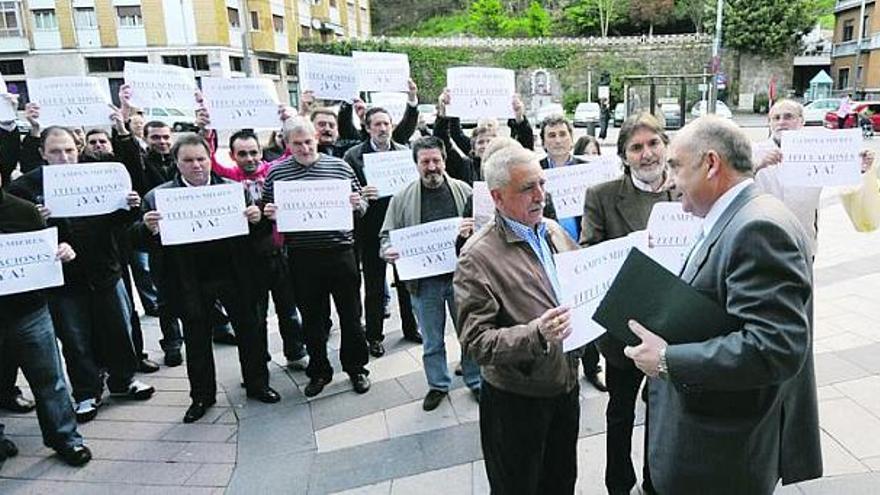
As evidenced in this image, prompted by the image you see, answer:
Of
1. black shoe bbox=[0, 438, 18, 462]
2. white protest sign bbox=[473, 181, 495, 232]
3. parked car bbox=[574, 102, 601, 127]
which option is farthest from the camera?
parked car bbox=[574, 102, 601, 127]

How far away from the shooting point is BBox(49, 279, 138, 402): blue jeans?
13.5ft

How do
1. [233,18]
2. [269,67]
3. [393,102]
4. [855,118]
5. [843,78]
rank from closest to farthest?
1. [393,102]
2. [855,118]
3. [233,18]
4. [269,67]
5. [843,78]

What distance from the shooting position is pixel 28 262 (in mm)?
3357

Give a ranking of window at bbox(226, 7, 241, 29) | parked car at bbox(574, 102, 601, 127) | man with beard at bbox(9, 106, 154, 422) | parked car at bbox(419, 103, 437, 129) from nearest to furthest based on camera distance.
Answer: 1. man with beard at bbox(9, 106, 154, 422)
2. parked car at bbox(419, 103, 437, 129)
3. parked car at bbox(574, 102, 601, 127)
4. window at bbox(226, 7, 241, 29)

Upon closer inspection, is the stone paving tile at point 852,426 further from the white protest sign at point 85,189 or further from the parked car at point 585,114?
the parked car at point 585,114

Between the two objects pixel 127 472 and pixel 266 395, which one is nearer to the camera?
pixel 127 472

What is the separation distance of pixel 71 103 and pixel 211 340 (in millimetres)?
2081

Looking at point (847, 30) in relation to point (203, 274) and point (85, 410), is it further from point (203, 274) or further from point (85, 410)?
point (85, 410)

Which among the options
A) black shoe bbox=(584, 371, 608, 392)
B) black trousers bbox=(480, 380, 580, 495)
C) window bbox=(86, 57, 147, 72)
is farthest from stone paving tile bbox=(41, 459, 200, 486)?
window bbox=(86, 57, 147, 72)

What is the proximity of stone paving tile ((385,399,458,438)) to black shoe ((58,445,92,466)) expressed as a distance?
6.13 ft

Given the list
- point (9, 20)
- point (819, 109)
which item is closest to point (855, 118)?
point (819, 109)

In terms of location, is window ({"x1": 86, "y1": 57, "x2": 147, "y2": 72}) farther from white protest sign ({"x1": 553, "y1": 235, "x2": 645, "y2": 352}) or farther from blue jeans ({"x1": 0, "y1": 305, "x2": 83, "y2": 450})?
white protest sign ({"x1": 553, "y1": 235, "x2": 645, "y2": 352})

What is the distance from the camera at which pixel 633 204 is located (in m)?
3.06

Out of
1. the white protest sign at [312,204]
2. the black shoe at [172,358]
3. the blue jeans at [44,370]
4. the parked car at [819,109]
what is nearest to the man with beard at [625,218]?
the white protest sign at [312,204]
